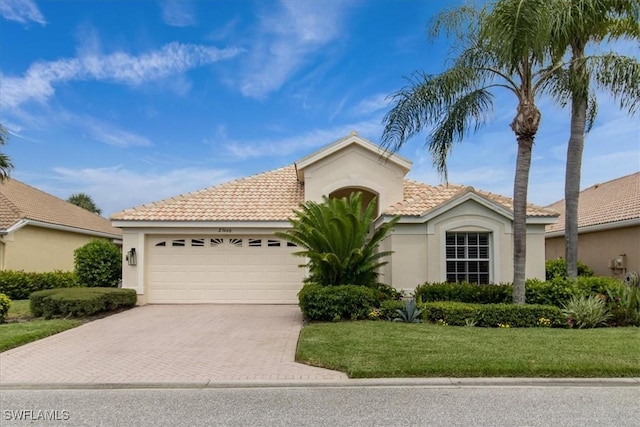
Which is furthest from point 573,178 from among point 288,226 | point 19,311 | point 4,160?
point 4,160

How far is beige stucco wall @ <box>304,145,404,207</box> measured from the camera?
53.8ft

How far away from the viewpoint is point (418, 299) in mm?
11844

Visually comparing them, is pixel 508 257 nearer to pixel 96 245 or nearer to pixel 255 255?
pixel 255 255

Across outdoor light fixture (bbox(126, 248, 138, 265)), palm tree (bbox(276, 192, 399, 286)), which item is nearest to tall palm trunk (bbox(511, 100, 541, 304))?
palm tree (bbox(276, 192, 399, 286))

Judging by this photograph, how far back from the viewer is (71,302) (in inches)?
471

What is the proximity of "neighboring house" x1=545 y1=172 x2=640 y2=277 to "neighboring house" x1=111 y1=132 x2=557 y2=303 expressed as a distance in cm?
577

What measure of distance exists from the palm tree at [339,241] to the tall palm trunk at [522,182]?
316 centimetres

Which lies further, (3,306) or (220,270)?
(220,270)

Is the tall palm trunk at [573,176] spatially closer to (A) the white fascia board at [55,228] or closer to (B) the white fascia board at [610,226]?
(B) the white fascia board at [610,226]

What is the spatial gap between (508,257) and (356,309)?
5.52 m

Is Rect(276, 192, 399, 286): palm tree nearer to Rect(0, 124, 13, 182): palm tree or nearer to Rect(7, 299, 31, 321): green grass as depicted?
Rect(7, 299, 31, 321): green grass

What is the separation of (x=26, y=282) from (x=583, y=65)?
66.4 feet

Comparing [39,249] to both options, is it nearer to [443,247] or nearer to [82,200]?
[443,247]

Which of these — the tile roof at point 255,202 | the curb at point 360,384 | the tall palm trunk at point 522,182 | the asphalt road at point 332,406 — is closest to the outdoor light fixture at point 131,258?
the tile roof at point 255,202
